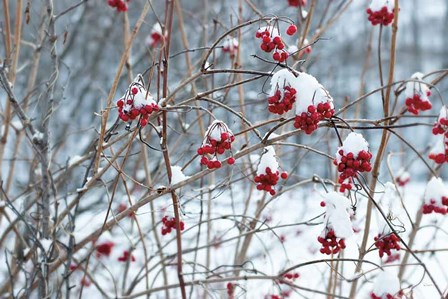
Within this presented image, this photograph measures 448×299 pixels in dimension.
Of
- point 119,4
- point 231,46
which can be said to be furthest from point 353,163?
point 119,4

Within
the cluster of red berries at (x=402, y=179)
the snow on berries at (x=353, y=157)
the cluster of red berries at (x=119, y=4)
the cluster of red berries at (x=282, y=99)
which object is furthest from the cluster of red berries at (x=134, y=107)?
the cluster of red berries at (x=402, y=179)

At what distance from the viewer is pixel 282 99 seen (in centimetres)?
177

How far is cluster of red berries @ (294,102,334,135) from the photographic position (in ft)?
5.63

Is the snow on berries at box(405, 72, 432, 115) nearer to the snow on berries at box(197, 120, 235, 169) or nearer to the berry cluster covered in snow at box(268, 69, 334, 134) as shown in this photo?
the berry cluster covered in snow at box(268, 69, 334, 134)

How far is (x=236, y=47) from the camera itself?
289cm

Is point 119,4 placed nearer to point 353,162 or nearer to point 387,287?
point 353,162

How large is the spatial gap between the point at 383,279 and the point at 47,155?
1.34 metres

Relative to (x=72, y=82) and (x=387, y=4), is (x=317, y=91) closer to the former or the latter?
(x=387, y=4)

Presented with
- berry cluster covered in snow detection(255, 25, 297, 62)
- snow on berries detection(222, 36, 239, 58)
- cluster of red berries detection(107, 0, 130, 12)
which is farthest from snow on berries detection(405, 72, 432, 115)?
cluster of red berries detection(107, 0, 130, 12)

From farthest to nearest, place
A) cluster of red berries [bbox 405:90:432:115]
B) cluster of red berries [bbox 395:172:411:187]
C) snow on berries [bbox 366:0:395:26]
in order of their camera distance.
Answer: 1. cluster of red berries [bbox 395:172:411:187]
2. snow on berries [bbox 366:0:395:26]
3. cluster of red berries [bbox 405:90:432:115]

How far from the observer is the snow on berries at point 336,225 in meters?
1.87

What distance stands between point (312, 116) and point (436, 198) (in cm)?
75

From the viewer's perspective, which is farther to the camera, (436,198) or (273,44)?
(436,198)

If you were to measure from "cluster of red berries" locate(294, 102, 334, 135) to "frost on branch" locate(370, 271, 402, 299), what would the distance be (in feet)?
2.25
